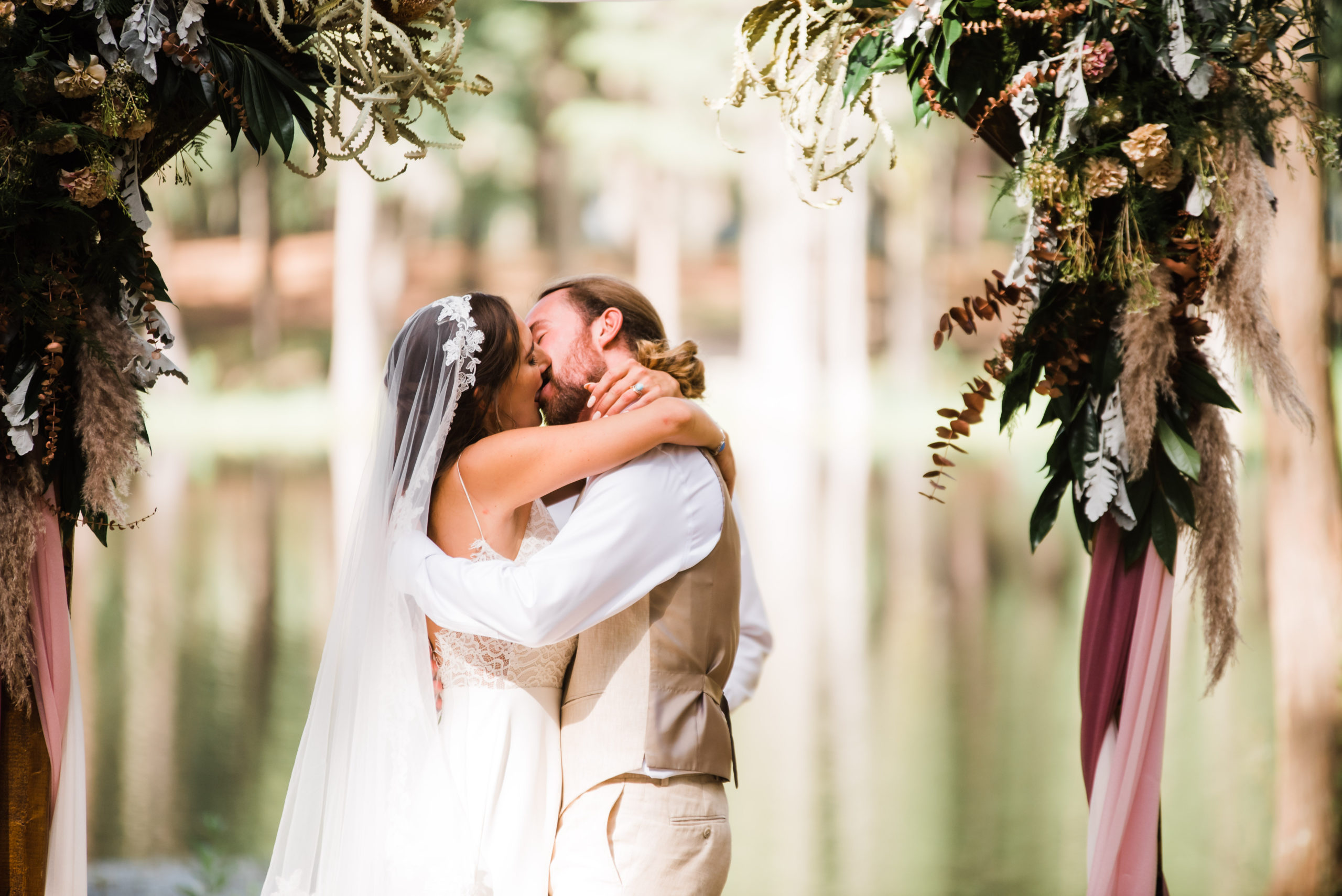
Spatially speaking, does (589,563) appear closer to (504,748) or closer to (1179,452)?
(504,748)

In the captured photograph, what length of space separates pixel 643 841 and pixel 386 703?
0.49 metres

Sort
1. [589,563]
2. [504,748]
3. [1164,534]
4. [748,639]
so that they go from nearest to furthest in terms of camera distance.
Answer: [589,563] < [504,748] < [1164,534] < [748,639]

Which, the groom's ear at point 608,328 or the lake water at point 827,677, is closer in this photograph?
the groom's ear at point 608,328

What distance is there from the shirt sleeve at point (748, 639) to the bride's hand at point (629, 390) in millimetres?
412

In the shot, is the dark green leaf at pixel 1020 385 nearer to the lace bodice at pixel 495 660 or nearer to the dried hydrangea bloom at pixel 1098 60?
the dried hydrangea bloom at pixel 1098 60

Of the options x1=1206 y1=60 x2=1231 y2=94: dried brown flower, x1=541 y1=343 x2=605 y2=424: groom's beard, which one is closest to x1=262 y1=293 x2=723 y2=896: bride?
x1=541 y1=343 x2=605 y2=424: groom's beard

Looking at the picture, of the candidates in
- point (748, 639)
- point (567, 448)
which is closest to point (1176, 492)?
point (748, 639)

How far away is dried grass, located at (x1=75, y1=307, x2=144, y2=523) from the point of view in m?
1.93

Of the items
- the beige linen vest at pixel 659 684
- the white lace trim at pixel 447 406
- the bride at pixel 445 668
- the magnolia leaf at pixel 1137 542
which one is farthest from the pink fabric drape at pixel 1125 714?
the white lace trim at pixel 447 406

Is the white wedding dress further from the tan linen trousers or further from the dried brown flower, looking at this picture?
the dried brown flower

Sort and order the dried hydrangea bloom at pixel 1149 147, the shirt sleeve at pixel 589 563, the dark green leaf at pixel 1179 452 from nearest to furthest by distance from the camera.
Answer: the shirt sleeve at pixel 589 563
the dried hydrangea bloom at pixel 1149 147
the dark green leaf at pixel 1179 452

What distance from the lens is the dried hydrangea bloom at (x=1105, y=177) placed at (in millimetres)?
1926

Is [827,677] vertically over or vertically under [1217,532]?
under

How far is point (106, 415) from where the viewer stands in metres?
1.94
